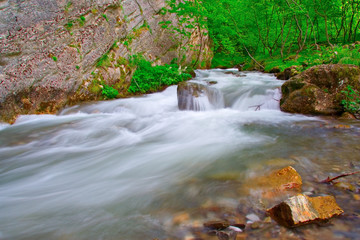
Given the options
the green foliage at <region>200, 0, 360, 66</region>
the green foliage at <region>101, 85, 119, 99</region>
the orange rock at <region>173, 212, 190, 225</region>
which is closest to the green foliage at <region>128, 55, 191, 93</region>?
the green foliage at <region>101, 85, 119, 99</region>

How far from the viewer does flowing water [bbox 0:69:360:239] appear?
1967 millimetres

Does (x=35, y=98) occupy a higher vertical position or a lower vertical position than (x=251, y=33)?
lower

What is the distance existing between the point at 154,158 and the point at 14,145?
121 inches

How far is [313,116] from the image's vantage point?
5.22 m

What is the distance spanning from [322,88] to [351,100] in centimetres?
66

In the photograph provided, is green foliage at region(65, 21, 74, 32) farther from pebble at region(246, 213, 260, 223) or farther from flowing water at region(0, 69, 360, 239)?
pebble at region(246, 213, 260, 223)

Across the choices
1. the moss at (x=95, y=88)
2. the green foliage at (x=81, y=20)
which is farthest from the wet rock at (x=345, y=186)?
the green foliage at (x=81, y=20)

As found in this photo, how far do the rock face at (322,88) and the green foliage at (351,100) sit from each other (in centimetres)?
12

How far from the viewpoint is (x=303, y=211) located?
1.66 m

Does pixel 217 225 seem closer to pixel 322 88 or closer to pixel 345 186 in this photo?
pixel 345 186

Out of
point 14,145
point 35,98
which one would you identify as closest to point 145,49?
point 35,98

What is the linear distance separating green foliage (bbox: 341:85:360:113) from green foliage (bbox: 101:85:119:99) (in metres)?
6.72

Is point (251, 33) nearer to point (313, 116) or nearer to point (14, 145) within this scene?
point (313, 116)

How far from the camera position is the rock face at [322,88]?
5160 millimetres
